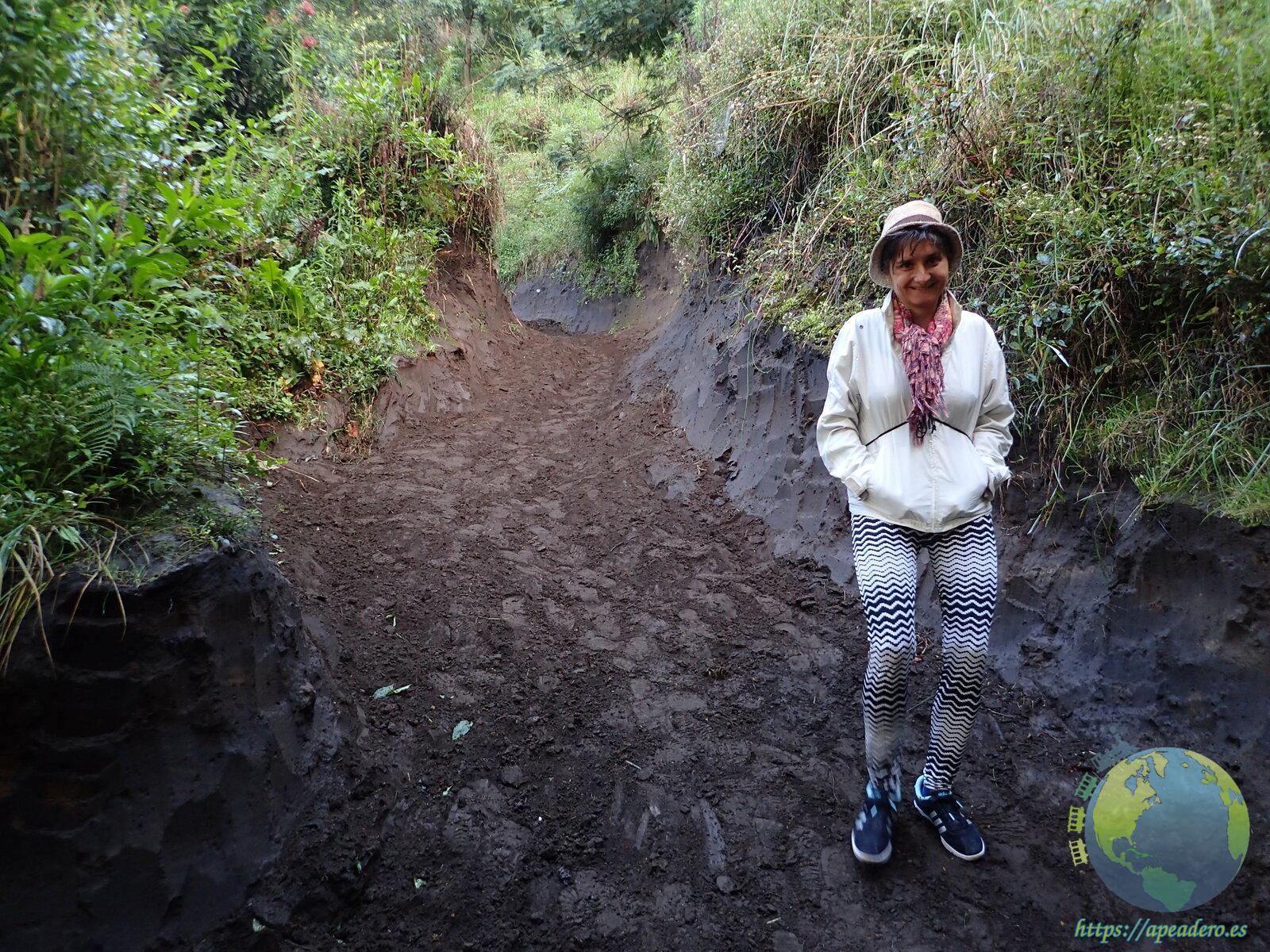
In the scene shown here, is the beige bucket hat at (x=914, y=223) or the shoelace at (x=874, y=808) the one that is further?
the shoelace at (x=874, y=808)

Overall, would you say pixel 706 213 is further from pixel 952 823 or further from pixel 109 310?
pixel 952 823

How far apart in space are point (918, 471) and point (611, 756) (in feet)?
5.79

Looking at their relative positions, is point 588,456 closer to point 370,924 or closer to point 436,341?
point 436,341

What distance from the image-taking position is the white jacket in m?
2.51

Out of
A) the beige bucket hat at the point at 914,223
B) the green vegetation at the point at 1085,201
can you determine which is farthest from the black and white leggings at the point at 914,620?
→ the green vegetation at the point at 1085,201

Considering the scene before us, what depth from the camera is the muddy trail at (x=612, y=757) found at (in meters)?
2.52

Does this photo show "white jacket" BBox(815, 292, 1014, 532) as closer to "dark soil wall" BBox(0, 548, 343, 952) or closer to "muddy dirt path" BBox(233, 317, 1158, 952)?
"muddy dirt path" BBox(233, 317, 1158, 952)

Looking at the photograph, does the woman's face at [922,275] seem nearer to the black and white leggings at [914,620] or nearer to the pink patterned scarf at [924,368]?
the pink patterned scarf at [924,368]

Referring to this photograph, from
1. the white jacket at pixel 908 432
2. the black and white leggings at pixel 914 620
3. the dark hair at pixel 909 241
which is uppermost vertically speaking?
the dark hair at pixel 909 241

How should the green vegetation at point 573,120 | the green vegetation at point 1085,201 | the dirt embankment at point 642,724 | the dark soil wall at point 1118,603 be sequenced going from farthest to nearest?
the green vegetation at point 573,120 → the green vegetation at point 1085,201 → the dark soil wall at point 1118,603 → the dirt embankment at point 642,724

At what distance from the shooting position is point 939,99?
4.66 meters

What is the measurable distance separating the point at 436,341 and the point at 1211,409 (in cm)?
670

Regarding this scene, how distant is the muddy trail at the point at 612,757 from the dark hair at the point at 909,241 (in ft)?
6.51

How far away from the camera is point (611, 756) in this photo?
329 centimetres
